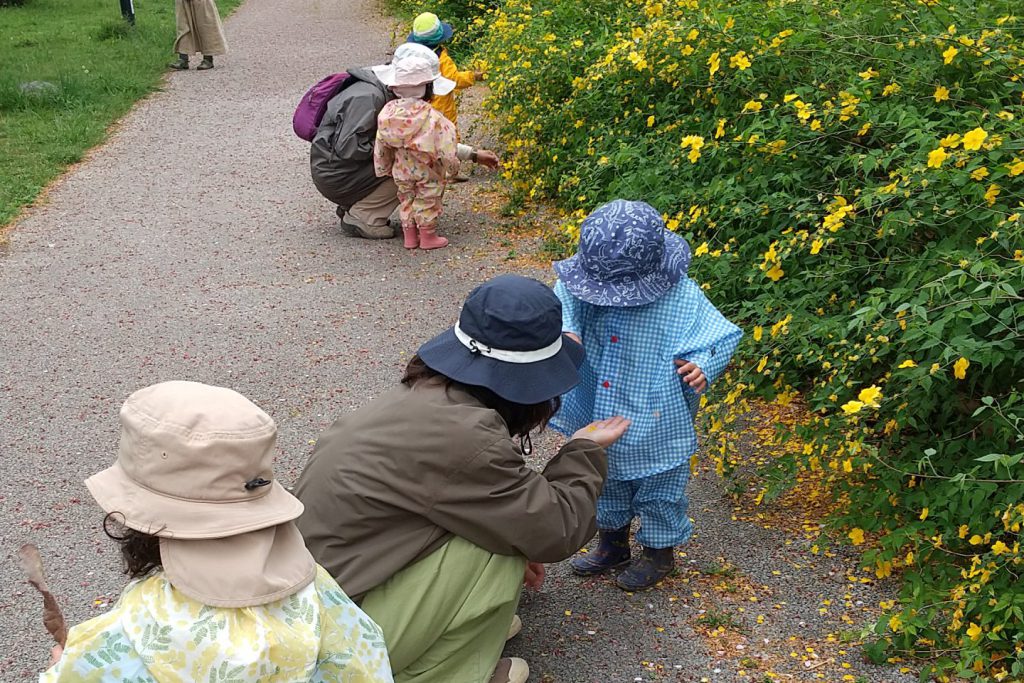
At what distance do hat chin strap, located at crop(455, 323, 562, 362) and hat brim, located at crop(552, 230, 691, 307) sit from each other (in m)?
0.40

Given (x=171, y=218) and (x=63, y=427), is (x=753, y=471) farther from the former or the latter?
(x=171, y=218)

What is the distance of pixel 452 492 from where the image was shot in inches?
94.8

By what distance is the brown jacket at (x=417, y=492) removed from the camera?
7.88 ft

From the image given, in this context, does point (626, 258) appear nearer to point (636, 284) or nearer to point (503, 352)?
point (636, 284)

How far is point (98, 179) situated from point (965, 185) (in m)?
6.67

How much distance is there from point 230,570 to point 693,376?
1453 mm

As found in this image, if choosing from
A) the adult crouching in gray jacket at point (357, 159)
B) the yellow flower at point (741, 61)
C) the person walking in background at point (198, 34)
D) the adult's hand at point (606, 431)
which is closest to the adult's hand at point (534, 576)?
the adult's hand at point (606, 431)

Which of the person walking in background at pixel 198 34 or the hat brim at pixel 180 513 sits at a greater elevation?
the hat brim at pixel 180 513

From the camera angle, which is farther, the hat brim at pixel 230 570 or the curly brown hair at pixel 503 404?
the curly brown hair at pixel 503 404

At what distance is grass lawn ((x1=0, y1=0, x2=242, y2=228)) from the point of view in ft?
28.0

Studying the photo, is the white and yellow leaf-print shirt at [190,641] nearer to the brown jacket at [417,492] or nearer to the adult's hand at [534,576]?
the brown jacket at [417,492]

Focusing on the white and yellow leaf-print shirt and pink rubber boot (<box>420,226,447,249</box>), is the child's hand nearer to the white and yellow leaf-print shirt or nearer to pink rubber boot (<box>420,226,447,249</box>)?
the white and yellow leaf-print shirt

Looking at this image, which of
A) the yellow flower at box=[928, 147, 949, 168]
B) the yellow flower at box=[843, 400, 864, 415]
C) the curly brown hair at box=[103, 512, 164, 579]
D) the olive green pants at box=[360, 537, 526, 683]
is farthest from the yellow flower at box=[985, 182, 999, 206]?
the curly brown hair at box=[103, 512, 164, 579]

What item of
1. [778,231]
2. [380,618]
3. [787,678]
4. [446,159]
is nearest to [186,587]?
[380,618]
